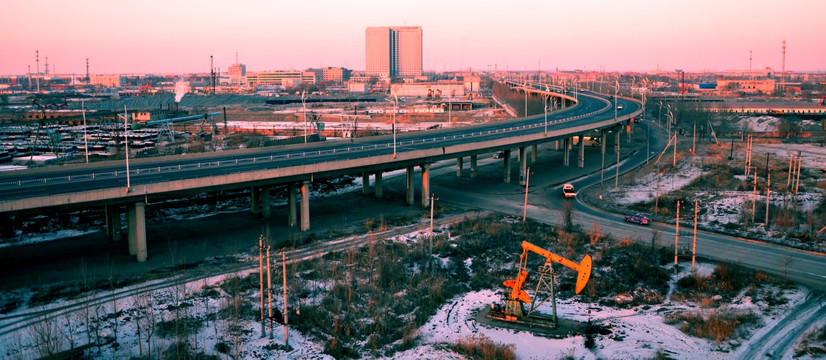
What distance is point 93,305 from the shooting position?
29859 millimetres

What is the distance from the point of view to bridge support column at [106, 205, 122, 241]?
40.8 metres

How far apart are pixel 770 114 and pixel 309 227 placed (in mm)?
113979

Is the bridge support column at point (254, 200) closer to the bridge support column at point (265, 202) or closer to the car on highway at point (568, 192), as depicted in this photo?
the bridge support column at point (265, 202)

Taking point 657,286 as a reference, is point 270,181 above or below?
above

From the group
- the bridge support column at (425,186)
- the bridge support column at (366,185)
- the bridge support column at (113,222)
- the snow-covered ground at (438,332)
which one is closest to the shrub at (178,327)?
the snow-covered ground at (438,332)

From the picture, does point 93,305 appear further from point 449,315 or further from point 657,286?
point 657,286

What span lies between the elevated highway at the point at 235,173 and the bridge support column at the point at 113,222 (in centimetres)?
6

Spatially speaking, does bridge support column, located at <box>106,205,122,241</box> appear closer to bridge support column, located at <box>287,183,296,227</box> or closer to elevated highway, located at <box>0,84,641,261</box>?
elevated highway, located at <box>0,84,641,261</box>

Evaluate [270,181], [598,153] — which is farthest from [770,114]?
[270,181]

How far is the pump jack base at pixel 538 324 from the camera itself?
1134 inches

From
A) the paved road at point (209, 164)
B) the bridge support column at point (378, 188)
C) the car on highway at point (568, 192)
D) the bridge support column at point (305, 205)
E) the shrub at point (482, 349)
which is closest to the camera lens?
the shrub at point (482, 349)

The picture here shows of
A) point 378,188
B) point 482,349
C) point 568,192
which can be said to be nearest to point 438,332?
point 482,349

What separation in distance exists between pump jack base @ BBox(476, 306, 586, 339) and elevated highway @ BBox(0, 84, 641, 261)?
18042 mm

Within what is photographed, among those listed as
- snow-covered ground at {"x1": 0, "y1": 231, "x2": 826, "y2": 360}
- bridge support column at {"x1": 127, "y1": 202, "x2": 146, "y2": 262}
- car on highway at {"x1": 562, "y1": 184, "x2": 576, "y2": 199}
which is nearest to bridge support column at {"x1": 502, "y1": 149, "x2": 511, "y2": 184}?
car on highway at {"x1": 562, "y1": 184, "x2": 576, "y2": 199}
